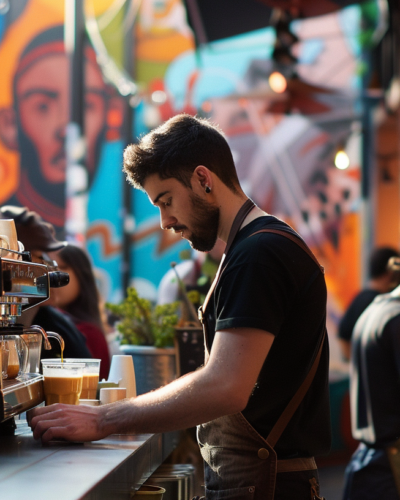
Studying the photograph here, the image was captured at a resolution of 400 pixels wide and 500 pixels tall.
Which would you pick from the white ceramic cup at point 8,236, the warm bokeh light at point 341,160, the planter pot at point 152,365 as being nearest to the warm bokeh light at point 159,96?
the warm bokeh light at point 341,160

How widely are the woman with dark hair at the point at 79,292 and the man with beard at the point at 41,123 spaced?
1892mm

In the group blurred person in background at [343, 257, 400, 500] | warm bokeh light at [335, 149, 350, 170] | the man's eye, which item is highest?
the man's eye

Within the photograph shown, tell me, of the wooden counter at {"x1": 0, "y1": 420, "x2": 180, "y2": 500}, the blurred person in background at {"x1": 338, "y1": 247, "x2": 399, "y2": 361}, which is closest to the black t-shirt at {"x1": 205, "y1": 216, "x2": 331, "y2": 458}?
the wooden counter at {"x1": 0, "y1": 420, "x2": 180, "y2": 500}

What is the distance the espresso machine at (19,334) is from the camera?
4.74ft

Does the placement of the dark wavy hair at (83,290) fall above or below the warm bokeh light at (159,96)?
below

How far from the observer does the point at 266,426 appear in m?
1.46

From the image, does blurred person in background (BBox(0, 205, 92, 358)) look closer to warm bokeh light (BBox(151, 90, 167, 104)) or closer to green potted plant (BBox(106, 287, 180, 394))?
green potted plant (BBox(106, 287, 180, 394))

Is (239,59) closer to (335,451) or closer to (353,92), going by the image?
(353,92)

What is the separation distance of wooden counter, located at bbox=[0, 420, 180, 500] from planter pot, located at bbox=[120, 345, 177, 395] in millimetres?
506

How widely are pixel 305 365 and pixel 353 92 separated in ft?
16.8

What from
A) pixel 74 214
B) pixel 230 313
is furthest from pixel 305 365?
pixel 74 214

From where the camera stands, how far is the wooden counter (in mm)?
1155

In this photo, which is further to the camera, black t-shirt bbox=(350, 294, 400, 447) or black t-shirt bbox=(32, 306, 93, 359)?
black t-shirt bbox=(350, 294, 400, 447)

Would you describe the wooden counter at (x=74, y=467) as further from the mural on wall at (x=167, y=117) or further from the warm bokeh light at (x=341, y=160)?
the warm bokeh light at (x=341, y=160)
